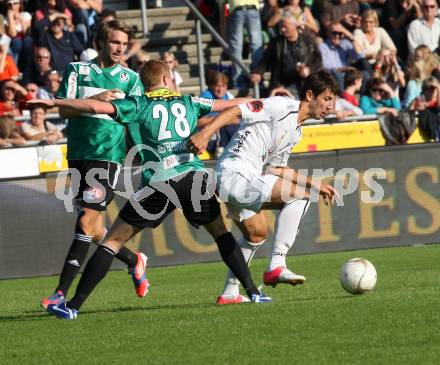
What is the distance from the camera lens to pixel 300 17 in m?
19.9

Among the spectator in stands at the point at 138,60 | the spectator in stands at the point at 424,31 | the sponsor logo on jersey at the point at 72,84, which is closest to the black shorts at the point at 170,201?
the sponsor logo on jersey at the point at 72,84

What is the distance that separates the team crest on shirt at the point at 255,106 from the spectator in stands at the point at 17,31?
9.85m

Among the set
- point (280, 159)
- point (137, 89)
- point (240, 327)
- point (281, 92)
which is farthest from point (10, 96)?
point (240, 327)

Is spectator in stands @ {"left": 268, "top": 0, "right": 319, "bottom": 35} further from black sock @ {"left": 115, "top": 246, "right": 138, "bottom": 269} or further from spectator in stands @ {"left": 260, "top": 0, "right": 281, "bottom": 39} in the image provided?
black sock @ {"left": 115, "top": 246, "right": 138, "bottom": 269}

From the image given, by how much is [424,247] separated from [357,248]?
0.84 m

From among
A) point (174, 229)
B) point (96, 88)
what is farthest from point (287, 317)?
point (174, 229)

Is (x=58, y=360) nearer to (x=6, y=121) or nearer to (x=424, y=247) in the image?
(x=424, y=247)

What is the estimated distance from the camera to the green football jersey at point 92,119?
9930 mm

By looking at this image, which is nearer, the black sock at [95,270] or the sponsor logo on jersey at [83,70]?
the black sock at [95,270]

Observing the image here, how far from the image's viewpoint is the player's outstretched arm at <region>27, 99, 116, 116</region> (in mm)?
8273

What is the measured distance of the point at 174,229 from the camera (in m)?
14.1

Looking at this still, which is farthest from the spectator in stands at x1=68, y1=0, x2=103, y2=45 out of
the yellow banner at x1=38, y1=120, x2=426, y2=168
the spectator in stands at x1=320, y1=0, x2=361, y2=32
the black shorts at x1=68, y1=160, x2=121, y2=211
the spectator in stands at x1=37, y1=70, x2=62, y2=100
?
the black shorts at x1=68, y1=160, x2=121, y2=211

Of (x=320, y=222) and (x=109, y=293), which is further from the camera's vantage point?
(x=320, y=222)

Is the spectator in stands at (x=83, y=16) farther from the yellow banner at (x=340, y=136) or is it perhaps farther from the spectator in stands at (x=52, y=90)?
the yellow banner at (x=340, y=136)
